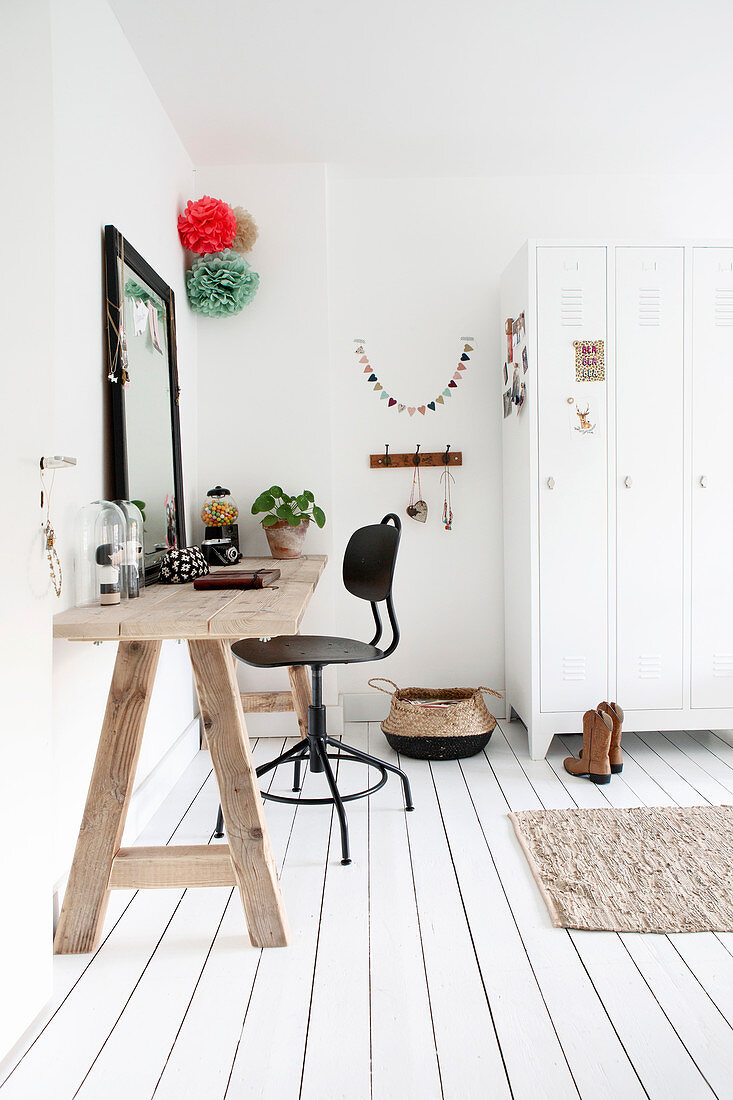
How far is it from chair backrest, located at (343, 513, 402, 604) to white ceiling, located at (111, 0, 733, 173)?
1543mm

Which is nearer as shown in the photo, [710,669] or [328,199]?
[710,669]

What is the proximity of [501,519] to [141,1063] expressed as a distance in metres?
2.63

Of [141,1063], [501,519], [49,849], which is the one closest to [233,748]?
[49,849]

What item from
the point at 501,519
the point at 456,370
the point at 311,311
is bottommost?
the point at 501,519

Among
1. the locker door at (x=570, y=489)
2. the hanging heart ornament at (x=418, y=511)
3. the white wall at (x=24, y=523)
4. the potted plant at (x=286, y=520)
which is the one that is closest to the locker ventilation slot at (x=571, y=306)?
the locker door at (x=570, y=489)

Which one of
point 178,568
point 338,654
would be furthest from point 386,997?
point 178,568

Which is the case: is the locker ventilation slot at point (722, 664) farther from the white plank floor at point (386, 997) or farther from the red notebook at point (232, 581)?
the red notebook at point (232, 581)

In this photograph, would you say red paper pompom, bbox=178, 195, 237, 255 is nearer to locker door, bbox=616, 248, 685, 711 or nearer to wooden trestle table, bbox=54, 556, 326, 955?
locker door, bbox=616, 248, 685, 711

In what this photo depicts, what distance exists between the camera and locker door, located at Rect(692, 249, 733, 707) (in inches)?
120

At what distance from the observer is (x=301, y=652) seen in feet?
7.81

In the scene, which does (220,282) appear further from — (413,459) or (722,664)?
(722,664)

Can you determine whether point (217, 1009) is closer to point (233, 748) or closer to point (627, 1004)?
point (233, 748)

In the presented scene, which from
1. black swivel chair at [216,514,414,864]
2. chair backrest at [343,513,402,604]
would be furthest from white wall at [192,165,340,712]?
black swivel chair at [216,514,414,864]

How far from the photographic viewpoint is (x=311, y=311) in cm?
342
